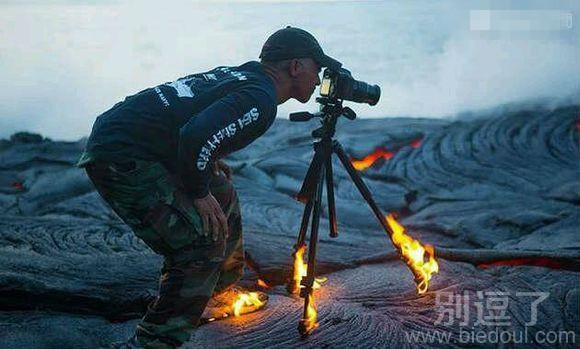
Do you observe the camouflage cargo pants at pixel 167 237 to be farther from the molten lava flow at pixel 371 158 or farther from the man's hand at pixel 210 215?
the molten lava flow at pixel 371 158

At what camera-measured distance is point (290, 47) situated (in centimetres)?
343

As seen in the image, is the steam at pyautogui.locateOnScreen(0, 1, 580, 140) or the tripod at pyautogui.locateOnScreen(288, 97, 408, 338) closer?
the tripod at pyautogui.locateOnScreen(288, 97, 408, 338)

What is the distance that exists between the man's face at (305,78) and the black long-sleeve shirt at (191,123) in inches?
10.5

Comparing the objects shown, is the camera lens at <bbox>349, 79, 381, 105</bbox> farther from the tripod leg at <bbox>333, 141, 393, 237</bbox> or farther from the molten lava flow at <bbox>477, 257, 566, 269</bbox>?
the molten lava flow at <bbox>477, 257, 566, 269</bbox>

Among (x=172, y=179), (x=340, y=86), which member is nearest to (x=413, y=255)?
(x=340, y=86)

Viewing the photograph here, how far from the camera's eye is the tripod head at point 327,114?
3.66 metres

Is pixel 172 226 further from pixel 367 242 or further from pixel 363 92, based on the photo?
pixel 367 242

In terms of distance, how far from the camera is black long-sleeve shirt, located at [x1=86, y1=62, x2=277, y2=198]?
287 cm

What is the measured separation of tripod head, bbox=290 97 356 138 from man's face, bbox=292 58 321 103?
0.12m

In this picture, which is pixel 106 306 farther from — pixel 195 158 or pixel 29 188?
pixel 29 188

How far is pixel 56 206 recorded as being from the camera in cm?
735

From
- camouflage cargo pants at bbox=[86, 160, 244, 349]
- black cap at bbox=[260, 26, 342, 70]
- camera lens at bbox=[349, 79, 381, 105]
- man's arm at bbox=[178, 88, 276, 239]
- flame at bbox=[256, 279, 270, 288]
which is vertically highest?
black cap at bbox=[260, 26, 342, 70]

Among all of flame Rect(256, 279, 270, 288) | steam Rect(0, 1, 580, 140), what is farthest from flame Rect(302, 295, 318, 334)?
steam Rect(0, 1, 580, 140)

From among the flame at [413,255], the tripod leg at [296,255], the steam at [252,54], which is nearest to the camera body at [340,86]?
the tripod leg at [296,255]
